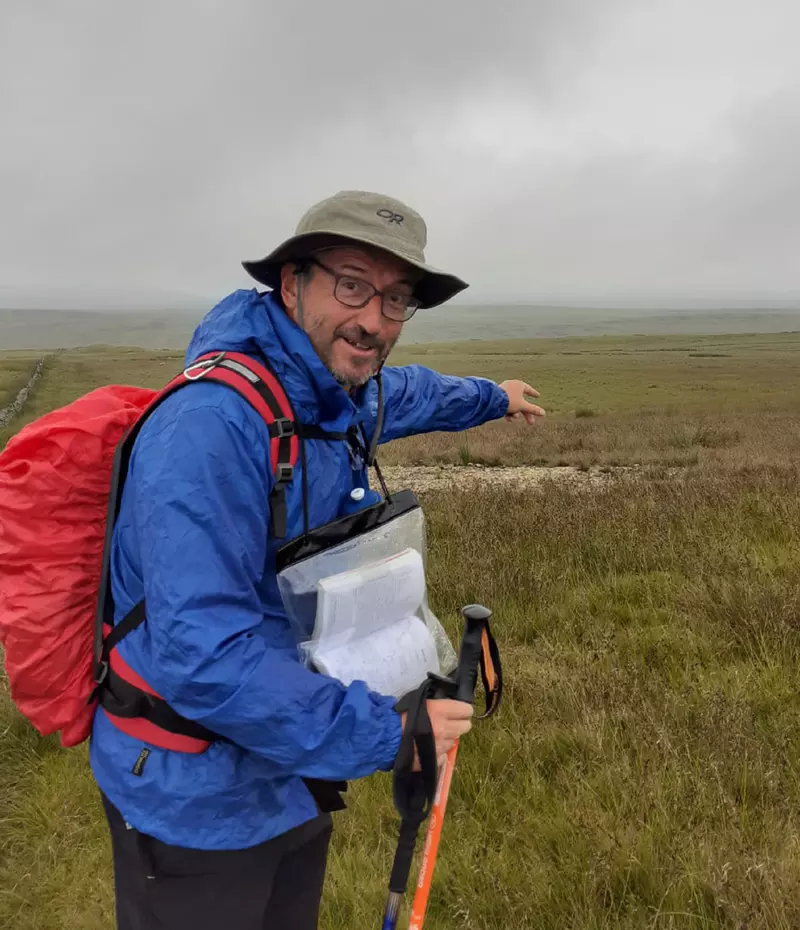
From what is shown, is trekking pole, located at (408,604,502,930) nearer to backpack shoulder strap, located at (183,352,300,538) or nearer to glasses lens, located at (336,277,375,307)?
backpack shoulder strap, located at (183,352,300,538)

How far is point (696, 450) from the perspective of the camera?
14164 mm

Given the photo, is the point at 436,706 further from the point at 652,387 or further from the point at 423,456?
the point at 652,387

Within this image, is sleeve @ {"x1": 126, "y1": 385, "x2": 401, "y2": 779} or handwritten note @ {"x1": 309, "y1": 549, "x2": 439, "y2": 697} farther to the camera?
handwritten note @ {"x1": 309, "y1": 549, "x2": 439, "y2": 697}

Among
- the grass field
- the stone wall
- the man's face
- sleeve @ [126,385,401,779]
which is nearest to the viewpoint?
sleeve @ [126,385,401,779]

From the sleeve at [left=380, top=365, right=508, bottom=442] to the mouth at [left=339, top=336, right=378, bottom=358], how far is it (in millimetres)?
814

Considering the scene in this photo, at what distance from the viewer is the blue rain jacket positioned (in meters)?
1.36

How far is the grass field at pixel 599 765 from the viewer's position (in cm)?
229

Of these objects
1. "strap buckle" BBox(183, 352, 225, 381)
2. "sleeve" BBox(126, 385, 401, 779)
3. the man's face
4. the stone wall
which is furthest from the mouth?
the stone wall

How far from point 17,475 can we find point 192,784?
88 cm

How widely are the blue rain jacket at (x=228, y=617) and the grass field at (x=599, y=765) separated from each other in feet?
3.55

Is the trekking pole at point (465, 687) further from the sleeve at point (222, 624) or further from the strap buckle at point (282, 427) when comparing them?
the strap buckle at point (282, 427)

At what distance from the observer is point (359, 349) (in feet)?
6.10

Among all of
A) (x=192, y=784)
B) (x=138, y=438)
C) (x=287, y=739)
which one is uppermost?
(x=138, y=438)

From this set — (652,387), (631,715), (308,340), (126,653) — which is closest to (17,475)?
(126,653)
